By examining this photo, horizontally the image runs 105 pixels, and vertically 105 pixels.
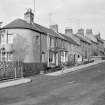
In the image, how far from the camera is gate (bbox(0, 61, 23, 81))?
1961cm

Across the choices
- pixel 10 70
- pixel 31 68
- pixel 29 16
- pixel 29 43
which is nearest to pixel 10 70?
pixel 10 70

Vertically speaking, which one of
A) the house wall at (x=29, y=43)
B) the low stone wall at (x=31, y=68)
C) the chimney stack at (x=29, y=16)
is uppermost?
the chimney stack at (x=29, y=16)

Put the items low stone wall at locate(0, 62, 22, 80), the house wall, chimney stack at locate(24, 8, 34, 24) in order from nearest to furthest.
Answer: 1. low stone wall at locate(0, 62, 22, 80)
2. the house wall
3. chimney stack at locate(24, 8, 34, 24)

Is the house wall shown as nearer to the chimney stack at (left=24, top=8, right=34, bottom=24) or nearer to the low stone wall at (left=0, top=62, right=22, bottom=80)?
the chimney stack at (left=24, top=8, right=34, bottom=24)

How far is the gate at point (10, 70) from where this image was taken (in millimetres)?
19606

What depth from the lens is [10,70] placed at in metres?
20.6

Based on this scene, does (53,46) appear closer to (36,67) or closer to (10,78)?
(36,67)

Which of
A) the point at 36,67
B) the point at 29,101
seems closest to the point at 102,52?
the point at 36,67

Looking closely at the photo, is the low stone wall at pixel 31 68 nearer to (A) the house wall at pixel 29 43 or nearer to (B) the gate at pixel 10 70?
(B) the gate at pixel 10 70

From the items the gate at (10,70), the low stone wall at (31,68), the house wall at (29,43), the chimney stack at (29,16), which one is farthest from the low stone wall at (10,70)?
the chimney stack at (29,16)

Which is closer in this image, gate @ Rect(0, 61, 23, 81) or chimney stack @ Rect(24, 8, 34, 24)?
gate @ Rect(0, 61, 23, 81)

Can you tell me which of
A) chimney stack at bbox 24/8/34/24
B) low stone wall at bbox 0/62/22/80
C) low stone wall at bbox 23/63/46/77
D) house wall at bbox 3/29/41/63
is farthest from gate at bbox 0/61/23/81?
chimney stack at bbox 24/8/34/24

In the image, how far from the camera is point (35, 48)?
31.5 metres

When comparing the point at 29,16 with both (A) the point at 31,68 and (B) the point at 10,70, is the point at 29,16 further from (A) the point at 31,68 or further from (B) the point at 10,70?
(B) the point at 10,70
